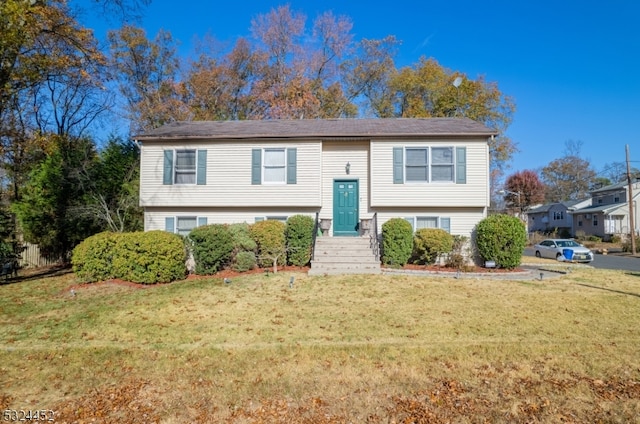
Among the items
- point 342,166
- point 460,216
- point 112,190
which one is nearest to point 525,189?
point 460,216

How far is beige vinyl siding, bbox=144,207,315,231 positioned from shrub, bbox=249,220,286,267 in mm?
1930

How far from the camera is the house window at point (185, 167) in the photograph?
47.9 ft

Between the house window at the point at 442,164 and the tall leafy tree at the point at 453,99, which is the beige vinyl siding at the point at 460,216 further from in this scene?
the tall leafy tree at the point at 453,99

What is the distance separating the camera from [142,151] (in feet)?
48.4

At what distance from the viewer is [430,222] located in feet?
46.7

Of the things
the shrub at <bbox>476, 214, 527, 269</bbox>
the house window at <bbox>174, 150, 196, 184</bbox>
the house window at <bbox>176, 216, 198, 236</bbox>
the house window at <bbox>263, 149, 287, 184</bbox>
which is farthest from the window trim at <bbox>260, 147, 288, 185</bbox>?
the shrub at <bbox>476, 214, 527, 269</bbox>

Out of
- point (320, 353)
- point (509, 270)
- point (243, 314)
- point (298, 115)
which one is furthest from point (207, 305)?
point (298, 115)

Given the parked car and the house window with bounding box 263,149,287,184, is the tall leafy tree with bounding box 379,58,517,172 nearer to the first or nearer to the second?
the parked car

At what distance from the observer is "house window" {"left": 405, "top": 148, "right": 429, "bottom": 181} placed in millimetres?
14031

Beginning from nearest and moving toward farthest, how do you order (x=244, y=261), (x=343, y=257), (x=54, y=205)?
(x=244, y=261) → (x=343, y=257) → (x=54, y=205)

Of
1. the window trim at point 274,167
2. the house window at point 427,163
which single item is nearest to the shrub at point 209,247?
the window trim at point 274,167

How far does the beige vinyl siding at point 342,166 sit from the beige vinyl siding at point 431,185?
0.72m

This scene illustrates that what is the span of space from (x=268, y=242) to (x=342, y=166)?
4.75 metres

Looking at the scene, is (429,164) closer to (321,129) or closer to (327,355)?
(321,129)
